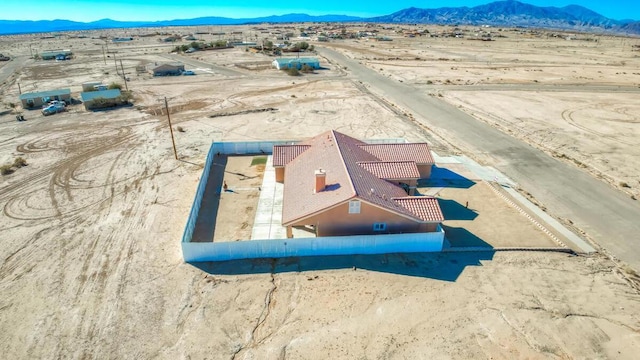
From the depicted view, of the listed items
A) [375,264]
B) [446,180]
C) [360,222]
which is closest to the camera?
[375,264]

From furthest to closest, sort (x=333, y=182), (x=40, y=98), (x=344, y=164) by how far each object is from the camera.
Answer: (x=40, y=98)
(x=344, y=164)
(x=333, y=182)

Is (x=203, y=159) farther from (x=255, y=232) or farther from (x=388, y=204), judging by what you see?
(x=388, y=204)

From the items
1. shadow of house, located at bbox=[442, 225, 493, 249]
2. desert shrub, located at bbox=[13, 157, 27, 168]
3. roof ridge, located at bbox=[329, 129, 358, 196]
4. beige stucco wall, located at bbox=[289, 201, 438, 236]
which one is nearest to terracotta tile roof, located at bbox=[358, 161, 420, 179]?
roof ridge, located at bbox=[329, 129, 358, 196]

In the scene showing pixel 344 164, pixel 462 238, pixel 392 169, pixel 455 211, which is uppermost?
pixel 344 164

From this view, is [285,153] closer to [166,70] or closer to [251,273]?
[251,273]

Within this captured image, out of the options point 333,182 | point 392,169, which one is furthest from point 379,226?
point 392,169

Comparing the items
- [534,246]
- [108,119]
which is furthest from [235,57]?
[534,246]
